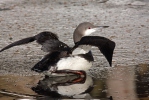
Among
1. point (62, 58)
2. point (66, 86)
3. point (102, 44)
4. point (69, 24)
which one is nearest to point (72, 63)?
point (62, 58)

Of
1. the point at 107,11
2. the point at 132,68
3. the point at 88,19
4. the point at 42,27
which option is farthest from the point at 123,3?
the point at 132,68

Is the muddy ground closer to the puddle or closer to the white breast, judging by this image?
the puddle

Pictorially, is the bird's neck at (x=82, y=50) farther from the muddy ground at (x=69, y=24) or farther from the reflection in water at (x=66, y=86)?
the muddy ground at (x=69, y=24)

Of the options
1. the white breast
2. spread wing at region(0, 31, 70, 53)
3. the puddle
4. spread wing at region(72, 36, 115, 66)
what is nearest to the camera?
the puddle

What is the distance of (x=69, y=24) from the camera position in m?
13.5

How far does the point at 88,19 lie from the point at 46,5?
3.27m

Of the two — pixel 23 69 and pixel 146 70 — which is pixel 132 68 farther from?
pixel 23 69

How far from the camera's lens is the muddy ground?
9.62m

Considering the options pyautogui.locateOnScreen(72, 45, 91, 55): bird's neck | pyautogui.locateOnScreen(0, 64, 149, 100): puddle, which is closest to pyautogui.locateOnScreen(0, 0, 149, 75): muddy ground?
pyautogui.locateOnScreen(0, 64, 149, 100): puddle

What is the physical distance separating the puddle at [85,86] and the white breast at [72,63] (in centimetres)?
21

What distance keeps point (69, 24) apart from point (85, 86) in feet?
19.5

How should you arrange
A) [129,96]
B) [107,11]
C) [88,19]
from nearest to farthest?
1. [129,96]
2. [88,19]
3. [107,11]

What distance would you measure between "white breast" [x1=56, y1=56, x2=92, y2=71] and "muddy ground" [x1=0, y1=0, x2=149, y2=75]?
93cm

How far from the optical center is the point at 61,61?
7.93 metres
